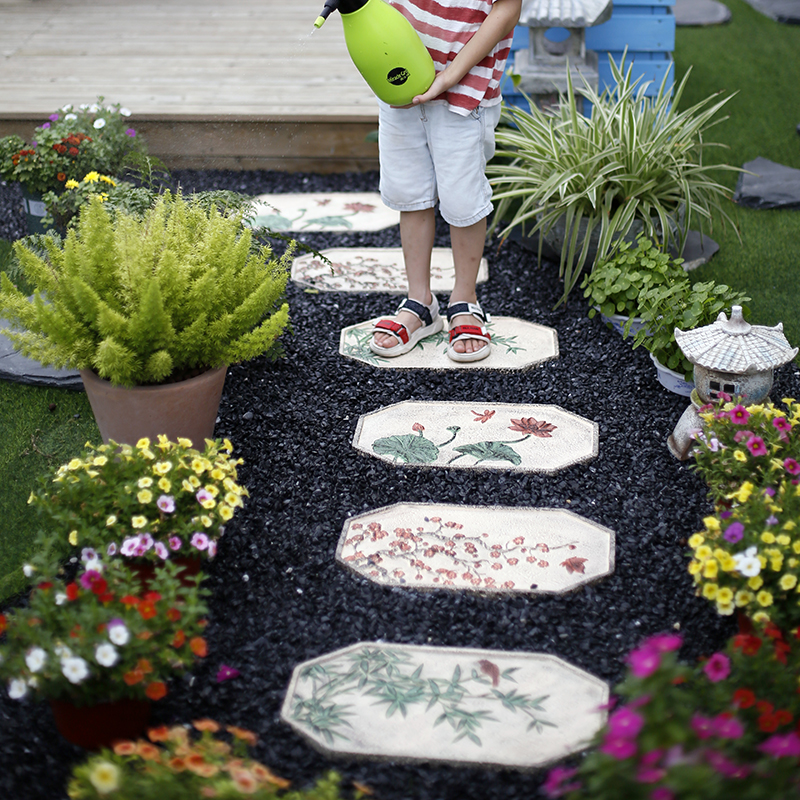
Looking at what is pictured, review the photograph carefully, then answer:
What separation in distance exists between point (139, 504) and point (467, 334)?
134 cm

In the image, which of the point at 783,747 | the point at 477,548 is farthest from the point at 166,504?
the point at 783,747

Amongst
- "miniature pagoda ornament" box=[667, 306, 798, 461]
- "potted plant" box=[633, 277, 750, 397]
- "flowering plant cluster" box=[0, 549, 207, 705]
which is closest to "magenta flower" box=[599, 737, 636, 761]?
"flowering plant cluster" box=[0, 549, 207, 705]

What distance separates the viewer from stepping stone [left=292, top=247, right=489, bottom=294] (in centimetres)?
336

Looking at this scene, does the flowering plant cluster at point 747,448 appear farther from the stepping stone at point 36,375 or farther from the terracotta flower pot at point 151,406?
the stepping stone at point 36,375

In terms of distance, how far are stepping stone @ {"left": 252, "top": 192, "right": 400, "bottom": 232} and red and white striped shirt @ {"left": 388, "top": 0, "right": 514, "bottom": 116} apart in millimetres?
1320

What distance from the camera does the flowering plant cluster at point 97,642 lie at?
4.85 feet

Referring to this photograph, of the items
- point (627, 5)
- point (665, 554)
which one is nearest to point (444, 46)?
point (665, 554)

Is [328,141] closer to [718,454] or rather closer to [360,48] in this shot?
[360,48]

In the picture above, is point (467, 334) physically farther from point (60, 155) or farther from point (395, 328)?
point (60, 155)

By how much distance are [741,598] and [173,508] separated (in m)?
1.17

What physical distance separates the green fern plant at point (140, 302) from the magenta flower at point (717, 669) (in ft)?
4.37

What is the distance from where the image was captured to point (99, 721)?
158cm

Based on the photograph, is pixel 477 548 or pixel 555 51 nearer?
pixel 477 548

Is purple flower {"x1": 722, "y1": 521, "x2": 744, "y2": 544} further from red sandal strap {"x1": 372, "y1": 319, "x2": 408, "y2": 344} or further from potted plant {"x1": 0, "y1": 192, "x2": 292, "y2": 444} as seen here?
red sandal strap {"x1": 372, "y1": 319, "x2": 408, "y2": 344}
